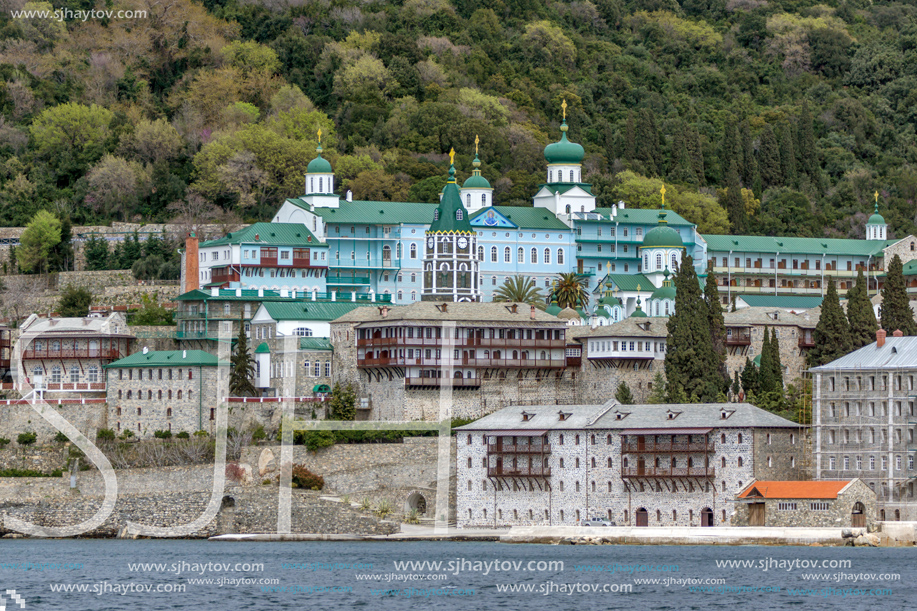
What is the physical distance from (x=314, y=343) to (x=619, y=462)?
2114 centimetres

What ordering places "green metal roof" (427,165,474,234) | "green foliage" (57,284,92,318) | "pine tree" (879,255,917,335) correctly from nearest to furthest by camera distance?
"pine tree" (879,255,917,335), "green foliage" (57,284,92,318), "green metal roof" (427,165,474,234)

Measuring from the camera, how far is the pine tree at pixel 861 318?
103 meters

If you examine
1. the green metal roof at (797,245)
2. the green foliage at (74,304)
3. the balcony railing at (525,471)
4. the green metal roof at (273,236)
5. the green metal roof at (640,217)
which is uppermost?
the green metal roof at (640,217)

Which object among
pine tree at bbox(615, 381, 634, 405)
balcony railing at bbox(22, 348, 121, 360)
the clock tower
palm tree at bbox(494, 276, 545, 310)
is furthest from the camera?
palm tree at bbox(494, 276, 545, 310)

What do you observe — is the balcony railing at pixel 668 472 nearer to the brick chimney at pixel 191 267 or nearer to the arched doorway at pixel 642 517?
the arched doorway at pixel 642 517

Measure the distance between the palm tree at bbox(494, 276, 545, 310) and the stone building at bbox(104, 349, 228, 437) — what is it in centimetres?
2379

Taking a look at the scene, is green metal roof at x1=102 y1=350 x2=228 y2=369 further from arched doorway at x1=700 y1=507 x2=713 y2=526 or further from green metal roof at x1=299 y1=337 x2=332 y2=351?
arched doorway at x1=700 y1=507 x2=713 y2=526

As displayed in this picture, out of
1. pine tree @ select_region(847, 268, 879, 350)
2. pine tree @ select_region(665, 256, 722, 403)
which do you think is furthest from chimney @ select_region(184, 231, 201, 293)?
pine tree @ select_region(847, 268, 879, 350)

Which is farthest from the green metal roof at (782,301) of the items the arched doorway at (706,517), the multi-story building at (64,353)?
the multi-story building at (64,353)

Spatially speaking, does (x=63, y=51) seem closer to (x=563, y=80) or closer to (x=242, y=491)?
(x=563, y=80)

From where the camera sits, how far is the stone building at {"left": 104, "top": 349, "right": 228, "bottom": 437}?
100m

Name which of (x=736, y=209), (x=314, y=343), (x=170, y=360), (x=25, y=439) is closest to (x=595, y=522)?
(x=314, y=343)

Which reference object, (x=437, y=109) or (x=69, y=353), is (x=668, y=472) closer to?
(x=69, y=353)

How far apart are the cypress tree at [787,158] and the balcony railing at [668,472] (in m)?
64.5
